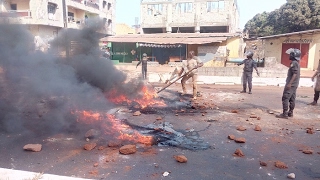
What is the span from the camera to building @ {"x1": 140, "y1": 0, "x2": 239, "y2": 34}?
1268 inches

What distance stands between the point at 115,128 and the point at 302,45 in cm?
1972

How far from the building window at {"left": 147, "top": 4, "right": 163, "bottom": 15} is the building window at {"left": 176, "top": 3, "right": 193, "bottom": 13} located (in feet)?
7.62

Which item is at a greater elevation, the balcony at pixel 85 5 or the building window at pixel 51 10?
the balcony at pixel 85 5

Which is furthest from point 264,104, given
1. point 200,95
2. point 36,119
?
point 36,119

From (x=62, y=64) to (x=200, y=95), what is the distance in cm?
540

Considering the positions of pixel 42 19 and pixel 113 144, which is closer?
pixel 113 144

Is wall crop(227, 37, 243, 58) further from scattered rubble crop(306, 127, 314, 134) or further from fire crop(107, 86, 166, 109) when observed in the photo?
scattered rubble crop(306, 127, 314, 134)

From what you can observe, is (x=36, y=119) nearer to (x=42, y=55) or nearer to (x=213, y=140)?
(x=42, y=55)

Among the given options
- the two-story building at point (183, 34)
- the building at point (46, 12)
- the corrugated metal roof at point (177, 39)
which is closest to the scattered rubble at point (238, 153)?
the two-story building at point (183, 34)

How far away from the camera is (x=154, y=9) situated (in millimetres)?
34469

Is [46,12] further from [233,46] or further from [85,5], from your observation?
[233,46]

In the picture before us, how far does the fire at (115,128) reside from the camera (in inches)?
197

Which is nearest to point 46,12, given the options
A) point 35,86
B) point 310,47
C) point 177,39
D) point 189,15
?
point 177,39

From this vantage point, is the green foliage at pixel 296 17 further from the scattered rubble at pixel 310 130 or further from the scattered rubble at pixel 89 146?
the scattered rubble at pixel 89 146
